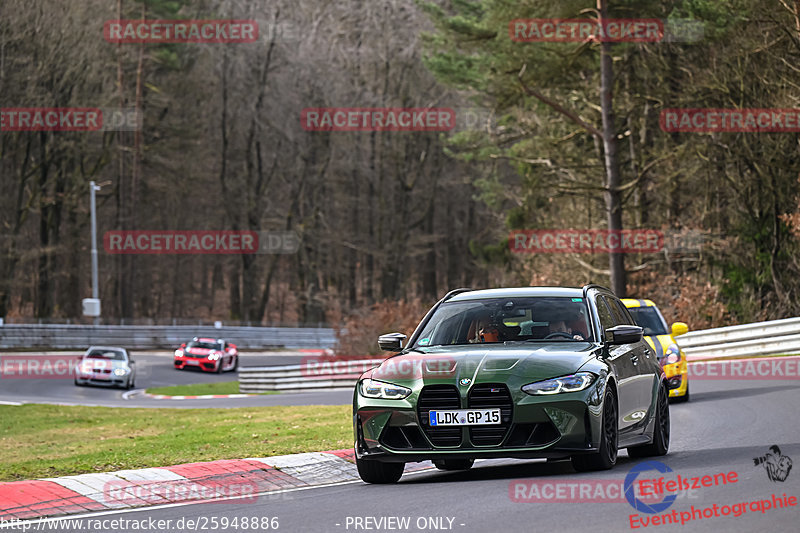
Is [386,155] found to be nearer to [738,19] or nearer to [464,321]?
[738,19]

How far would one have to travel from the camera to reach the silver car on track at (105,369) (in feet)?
124

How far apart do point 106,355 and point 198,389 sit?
3021mm

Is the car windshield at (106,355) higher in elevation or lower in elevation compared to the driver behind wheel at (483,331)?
lower

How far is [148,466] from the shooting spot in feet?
40.1

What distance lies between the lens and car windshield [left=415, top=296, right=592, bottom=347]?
11086 mm

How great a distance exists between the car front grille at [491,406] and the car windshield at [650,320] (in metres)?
10.6

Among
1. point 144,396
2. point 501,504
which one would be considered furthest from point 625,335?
point 144,396

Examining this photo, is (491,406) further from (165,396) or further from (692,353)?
(165,396)

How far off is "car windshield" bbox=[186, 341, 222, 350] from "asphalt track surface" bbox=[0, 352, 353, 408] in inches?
36.1

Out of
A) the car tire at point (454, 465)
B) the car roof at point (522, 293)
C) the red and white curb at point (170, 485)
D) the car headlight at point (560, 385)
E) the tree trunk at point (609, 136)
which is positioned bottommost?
the car tire at point (454, 465)

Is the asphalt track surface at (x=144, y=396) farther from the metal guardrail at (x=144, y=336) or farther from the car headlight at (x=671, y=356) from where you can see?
the car headlight at (x=671, y=356)

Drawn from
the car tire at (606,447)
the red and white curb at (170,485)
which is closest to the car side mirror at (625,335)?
the car tire at (606,447)

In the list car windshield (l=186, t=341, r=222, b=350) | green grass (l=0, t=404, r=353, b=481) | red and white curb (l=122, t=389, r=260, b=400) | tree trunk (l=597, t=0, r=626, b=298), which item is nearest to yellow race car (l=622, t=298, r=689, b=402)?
green grass (l=0, t=404, r=353, b=481)

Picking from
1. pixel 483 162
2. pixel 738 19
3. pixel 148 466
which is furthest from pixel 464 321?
pixel 483 162
